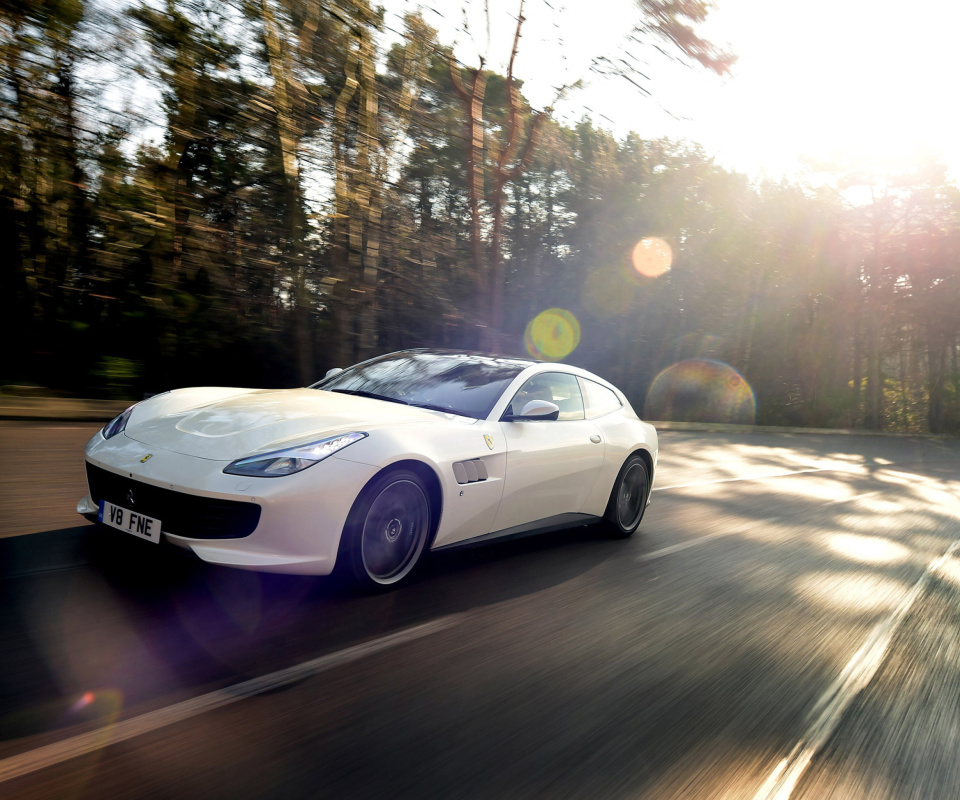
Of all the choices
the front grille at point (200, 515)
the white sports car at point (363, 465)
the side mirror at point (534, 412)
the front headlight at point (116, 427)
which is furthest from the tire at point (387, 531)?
the front headlight at point (116, 427)

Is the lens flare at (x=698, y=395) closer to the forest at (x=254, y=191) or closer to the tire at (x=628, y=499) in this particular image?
the forest at (x=254, y=191)

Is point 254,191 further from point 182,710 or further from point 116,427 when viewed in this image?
point 182,710

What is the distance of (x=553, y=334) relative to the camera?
80.1 ft

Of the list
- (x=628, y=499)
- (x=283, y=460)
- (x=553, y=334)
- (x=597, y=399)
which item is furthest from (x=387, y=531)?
(x=553, y=334)

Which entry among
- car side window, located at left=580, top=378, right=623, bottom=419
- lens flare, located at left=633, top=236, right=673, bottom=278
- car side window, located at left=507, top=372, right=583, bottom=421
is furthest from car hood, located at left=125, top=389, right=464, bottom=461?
lens flare, located at left=633, top=236, right=673, bottom=278

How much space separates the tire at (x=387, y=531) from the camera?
3.99 metres

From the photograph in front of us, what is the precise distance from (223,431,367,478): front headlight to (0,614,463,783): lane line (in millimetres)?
859

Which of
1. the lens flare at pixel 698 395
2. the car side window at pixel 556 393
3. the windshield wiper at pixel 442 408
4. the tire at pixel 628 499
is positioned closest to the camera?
the windshield wiper at pixel 442 408

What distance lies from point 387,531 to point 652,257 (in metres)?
24.0

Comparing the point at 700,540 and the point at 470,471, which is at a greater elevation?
the point at 470,471

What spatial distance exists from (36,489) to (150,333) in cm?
783

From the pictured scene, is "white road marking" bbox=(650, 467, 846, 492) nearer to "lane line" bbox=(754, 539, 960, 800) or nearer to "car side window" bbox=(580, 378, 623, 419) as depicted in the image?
"car side window" bbox=(580, 378, 623, 419)

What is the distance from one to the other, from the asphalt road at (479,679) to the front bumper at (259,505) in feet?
1.06

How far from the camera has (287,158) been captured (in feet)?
44.0
